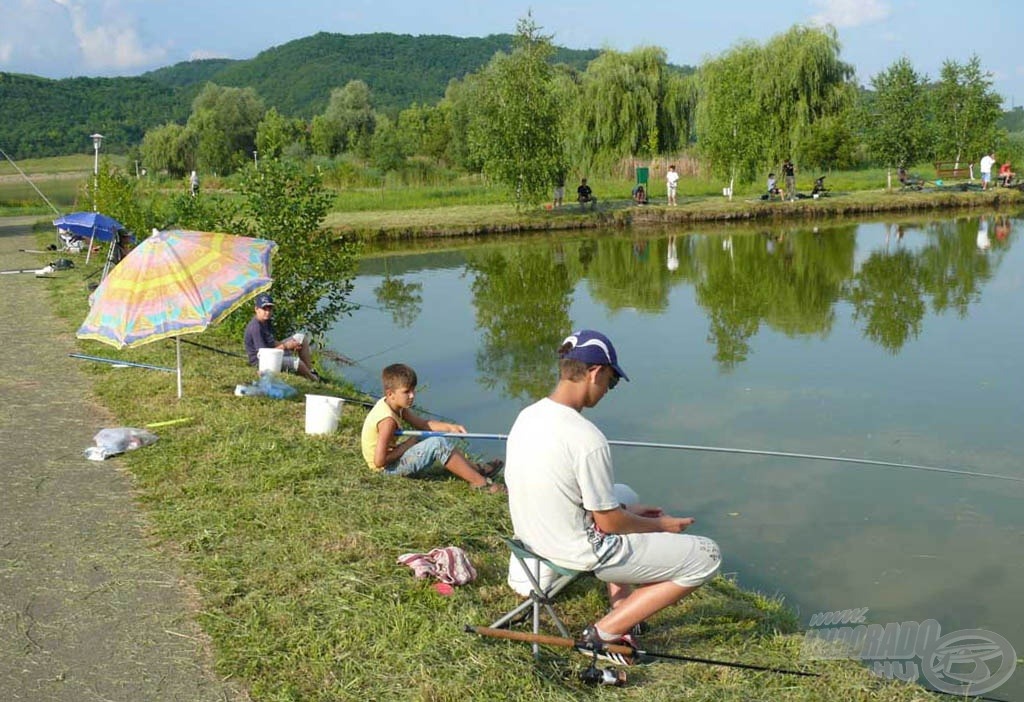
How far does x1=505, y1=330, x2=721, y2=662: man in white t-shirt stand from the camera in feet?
11.8

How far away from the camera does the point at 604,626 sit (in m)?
3.77

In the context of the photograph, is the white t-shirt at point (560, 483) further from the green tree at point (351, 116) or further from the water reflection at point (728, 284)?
the green tree at point (351, 116)

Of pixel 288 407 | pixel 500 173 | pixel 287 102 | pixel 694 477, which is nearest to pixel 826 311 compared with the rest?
pixel 694 477

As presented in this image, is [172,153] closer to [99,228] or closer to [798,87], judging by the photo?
[798,87]

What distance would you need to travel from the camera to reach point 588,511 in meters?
3.73

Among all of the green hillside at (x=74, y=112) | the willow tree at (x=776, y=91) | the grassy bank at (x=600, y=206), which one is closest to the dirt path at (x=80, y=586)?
the grassy bank at (x=600, y=206)

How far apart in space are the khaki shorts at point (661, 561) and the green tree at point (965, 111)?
33271 mm

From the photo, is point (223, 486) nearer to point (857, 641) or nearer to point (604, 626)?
point (604, 626)

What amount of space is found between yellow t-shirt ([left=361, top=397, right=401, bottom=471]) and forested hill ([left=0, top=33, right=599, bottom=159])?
82518mm

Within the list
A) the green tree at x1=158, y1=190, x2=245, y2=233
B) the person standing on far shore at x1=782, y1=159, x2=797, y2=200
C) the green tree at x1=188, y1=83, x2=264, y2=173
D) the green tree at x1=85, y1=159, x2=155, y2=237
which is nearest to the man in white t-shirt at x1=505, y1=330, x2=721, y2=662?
the green tree at x1=158, y1=190, x2=245, y2=233

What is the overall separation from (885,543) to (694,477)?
5.04 ft

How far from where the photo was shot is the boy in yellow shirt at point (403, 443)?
19.1 ft

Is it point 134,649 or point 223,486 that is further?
point 223,486

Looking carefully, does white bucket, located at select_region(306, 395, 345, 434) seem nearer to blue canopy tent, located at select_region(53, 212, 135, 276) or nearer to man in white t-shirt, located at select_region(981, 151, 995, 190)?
blue canopy tent, located at select_region(53, 212, 135, 276)
